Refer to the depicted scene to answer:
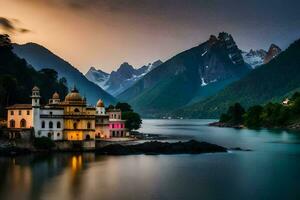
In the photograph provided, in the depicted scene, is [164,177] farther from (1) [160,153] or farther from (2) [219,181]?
(1) [160,153]

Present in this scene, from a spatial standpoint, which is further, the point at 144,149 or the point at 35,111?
the point at 144,149

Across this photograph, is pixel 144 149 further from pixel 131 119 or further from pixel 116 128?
pixel 131 119

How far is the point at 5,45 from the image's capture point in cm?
13688

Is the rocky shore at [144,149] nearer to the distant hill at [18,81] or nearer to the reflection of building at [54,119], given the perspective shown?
the reflection of building at [54,119]

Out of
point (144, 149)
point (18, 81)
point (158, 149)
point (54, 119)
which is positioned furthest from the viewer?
point (18, 81)

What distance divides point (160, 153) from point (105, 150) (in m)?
10.2

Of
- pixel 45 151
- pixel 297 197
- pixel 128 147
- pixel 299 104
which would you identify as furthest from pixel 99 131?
pixel 299 104

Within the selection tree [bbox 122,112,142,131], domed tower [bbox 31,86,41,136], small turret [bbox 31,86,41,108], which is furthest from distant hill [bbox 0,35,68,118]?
tree [bbox 122,112,142,131]

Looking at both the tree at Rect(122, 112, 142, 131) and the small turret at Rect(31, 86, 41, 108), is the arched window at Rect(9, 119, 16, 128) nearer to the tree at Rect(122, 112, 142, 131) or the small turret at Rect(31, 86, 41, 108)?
the small turret at Rect(31, 86, 41, 108)

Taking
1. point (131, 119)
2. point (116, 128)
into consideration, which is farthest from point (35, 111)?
point (131, 119)

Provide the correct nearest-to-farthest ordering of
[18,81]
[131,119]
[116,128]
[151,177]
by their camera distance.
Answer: [151,177]
[116,128]
[18,81]
[131,119]

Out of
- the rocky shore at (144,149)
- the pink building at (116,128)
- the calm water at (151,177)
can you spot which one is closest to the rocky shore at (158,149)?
the rocky shore at (144,149)

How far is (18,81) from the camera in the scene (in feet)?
421

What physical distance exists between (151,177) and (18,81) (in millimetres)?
69283
